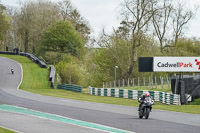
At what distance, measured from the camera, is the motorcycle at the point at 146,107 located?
2075 centimetres

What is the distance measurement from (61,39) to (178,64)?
140ft

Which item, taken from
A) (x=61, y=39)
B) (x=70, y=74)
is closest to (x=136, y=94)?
(x=70, y=74)

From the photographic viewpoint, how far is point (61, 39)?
266 feet

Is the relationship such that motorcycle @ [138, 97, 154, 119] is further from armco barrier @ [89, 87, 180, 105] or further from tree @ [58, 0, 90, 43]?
tree @ [58, 0, 90, 43]

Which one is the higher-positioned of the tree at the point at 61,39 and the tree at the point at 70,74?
the tree at the point at 61,39

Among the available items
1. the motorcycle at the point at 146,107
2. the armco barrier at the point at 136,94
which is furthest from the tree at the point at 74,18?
the motorcycle at the point at 146,107

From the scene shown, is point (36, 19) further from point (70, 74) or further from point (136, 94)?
point (136, 94)

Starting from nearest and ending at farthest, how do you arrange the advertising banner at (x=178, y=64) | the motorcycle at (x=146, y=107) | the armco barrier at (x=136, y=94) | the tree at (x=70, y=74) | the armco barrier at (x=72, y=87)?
the motorcycle at (x=146, y=107), the armco barrier at (x=136, y=94), the advertising banner at (x=178, y=64), the armco barrier at (x=72, y=87), the tree at (x=70, y=74)

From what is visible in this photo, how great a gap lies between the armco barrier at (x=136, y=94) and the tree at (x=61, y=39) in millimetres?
32314

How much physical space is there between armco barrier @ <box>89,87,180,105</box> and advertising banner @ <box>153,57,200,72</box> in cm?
291

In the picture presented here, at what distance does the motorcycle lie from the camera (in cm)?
2075

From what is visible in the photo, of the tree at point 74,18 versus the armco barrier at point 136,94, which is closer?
the armco barrier at point 136,94

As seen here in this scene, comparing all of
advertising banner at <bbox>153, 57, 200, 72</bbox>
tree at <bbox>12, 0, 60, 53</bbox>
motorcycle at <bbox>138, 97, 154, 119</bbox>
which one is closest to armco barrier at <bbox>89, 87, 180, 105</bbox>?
advertising banner at <bbox>153, 57, 200, 72</bbox>

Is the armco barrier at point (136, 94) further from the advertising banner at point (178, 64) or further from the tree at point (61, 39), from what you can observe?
the tree at point (61, 39)
